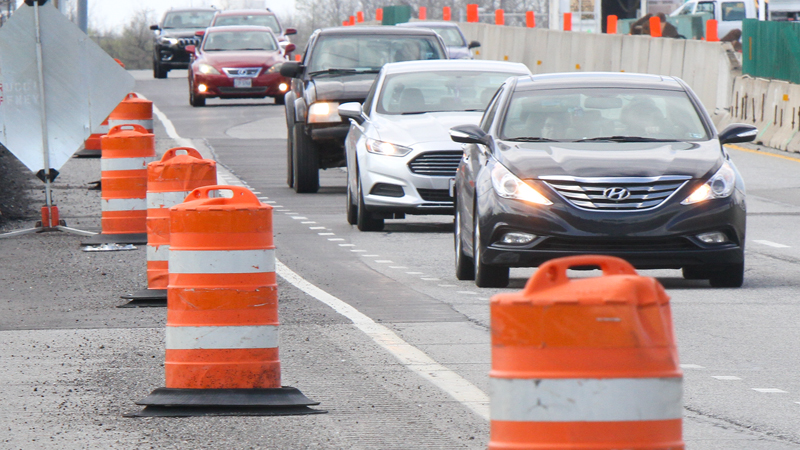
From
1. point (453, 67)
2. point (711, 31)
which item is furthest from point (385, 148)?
point (711, 31)

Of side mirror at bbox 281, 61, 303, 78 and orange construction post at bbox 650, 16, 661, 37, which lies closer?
side mirror at bbox 281, 61, 303, 78

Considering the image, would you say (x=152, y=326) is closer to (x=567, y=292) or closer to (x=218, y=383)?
(x=218, y=383)

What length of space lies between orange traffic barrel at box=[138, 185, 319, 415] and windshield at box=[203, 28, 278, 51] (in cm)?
2836

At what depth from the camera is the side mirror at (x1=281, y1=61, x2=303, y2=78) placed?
18.5 metres

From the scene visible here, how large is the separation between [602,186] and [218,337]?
13.3 ft

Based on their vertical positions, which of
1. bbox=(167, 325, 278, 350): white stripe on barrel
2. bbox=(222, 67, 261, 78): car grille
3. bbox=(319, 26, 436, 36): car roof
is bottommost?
bbox=(222, 67, 261, 78): car grille

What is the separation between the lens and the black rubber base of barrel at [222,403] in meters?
6.59

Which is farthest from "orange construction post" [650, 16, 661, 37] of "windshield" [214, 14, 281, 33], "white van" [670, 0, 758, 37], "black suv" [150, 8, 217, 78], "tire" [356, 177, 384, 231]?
"tire" [356, 177, 384, 231]

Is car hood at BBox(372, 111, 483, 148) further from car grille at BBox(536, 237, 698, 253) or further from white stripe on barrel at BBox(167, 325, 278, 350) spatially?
white stripe on barrel at BBox(167, 325, 278, 350)

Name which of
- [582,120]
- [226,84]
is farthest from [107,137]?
[226,84]

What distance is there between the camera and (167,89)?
4228 cm

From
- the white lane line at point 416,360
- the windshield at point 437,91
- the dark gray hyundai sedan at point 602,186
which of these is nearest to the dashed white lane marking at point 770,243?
the dark gray hyundai sedan at point 602,186

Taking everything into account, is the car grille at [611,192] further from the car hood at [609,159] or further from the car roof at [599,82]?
the car roof at [599,82]

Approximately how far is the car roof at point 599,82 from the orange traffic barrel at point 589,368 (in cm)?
782
